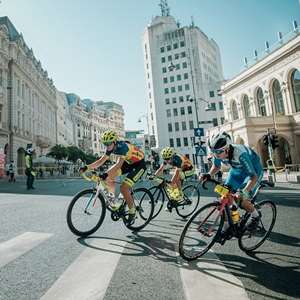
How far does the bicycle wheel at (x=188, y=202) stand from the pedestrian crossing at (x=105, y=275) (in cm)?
303

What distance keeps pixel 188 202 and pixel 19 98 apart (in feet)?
144

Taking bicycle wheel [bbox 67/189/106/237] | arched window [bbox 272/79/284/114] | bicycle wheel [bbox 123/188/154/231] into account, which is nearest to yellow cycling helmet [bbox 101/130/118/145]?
bicycle wheel [bbox 67/189/106/237]

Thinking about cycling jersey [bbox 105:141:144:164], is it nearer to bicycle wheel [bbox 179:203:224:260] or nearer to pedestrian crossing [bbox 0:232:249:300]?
pedestrian crossing [bbox 0:232:249:300]

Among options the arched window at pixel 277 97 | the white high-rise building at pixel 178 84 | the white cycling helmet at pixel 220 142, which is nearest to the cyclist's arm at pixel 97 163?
the white cycling helmet at pixel 220 142

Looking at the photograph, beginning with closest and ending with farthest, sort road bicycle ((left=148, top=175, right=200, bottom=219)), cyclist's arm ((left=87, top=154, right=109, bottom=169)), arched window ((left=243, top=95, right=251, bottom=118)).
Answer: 1. cyclist's arm ((left=87, top=154, right=109, bottom=169))
2. road bicycle ((left=148, top=175, right=200, bottom=219))
3. arched window ((left=243, top=95, right=251, bottom=118))

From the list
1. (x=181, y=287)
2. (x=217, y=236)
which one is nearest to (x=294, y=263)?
(x=217, y=236)

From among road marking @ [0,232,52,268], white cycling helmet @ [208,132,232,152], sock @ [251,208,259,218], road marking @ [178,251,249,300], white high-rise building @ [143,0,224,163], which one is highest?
white high-rise building @ [143,0,224,163]

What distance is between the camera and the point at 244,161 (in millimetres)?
4004

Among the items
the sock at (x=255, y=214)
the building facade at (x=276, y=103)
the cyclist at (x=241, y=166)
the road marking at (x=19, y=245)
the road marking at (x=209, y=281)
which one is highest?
the building facade at (x=276, y=103)

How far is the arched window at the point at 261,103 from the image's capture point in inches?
1426

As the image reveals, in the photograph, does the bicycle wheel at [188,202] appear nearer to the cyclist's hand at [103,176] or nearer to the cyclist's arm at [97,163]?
the cyclist's arm at [97,163]

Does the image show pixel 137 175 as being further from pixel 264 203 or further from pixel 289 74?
pixel 289 74

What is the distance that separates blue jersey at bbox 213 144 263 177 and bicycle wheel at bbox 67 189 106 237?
2622 millimetres

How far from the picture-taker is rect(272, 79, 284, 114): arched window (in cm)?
3366
